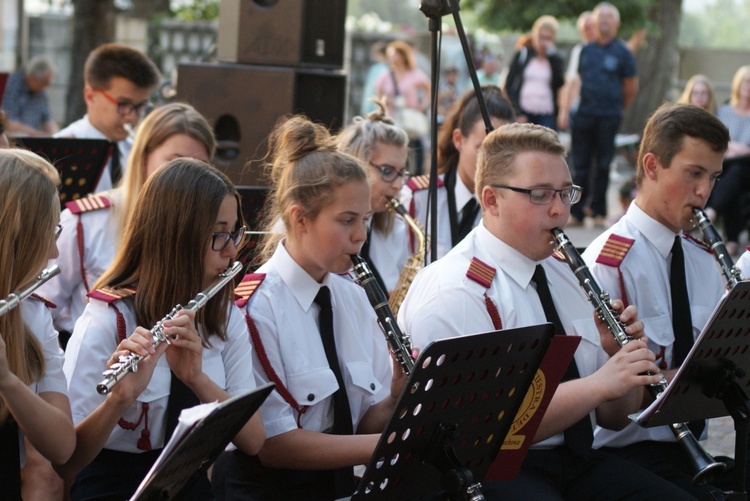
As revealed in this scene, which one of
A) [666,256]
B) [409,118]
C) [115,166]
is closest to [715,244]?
[666,256]

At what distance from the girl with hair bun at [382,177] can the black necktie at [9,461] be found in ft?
7.55

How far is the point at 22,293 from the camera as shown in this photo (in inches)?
94.2

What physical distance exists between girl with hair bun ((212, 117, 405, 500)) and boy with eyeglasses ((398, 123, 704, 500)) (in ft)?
0.72

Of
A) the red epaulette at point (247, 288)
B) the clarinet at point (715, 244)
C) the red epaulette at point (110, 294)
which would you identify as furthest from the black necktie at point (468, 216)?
the red epaulette at point (110, 294)

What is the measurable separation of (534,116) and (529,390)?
8101 mm

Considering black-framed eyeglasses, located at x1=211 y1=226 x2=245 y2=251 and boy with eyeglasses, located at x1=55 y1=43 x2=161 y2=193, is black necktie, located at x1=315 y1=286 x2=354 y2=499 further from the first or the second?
boy with eyeglasses, located at x1=55 y1=43 x2=161 y2=193

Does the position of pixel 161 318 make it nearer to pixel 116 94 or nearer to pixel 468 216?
pixel 468 216

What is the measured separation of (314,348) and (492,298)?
0.58 m

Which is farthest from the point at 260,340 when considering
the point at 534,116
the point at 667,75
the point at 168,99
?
the point at 667,75

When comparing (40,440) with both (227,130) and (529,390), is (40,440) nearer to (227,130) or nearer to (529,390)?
(529,390)

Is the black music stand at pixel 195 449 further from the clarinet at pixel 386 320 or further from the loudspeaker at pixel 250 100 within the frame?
the loudspeaker at pixel 250 100

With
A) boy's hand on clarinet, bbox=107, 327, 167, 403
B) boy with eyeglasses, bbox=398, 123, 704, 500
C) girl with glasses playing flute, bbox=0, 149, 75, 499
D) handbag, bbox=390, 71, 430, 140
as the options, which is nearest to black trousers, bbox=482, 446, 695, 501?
boy with eyeglasses, bbox=398, 123, 704, 500

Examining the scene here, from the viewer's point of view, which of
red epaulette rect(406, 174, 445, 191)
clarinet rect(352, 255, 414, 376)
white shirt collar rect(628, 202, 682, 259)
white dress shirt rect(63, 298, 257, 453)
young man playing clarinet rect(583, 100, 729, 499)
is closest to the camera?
white dress shirt rect(63, 298, 257, 453)

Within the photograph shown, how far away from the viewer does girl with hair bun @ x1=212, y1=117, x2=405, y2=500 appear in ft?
9.95
